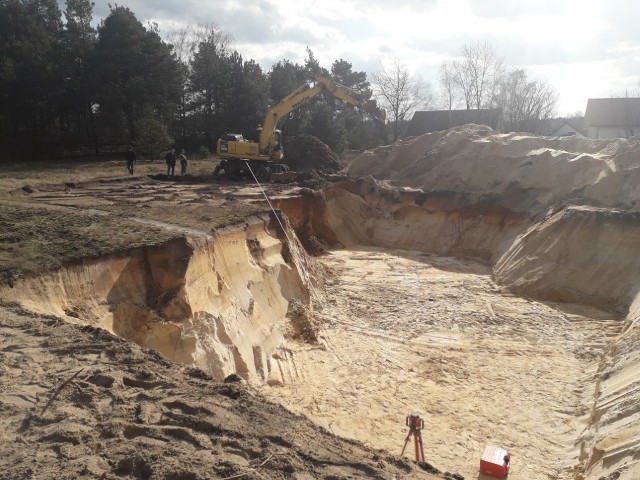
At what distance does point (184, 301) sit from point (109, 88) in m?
24.5

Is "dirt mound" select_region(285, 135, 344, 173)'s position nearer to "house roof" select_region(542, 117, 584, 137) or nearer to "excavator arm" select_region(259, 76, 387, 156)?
"excavator arm" select_region(259, 76, 387, 156)

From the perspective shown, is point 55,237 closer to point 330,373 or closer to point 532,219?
point 330,373

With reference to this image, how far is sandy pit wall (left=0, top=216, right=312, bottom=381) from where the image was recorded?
7.87 m

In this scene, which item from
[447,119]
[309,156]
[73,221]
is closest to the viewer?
[73,221]

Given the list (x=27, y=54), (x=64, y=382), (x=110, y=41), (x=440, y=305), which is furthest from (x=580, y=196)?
(x=27, y=54)

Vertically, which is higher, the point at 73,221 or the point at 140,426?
the point at 73,221

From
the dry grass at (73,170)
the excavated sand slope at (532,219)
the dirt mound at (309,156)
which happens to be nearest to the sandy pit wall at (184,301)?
the excavated sand slope at (532,219)

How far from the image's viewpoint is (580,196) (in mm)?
16734

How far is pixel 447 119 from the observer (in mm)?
45812

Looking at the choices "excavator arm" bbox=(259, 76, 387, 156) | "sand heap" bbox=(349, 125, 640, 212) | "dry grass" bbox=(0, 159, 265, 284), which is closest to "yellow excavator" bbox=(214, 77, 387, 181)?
"excavator arm" bbox=(259, 76, 387, 156)

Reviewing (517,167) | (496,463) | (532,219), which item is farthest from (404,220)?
(496,463)

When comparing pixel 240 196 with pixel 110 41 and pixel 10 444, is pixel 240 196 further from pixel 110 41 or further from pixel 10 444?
pixel 110 41

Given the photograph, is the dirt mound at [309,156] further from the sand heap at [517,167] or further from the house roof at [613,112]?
the house roof at [613,112]

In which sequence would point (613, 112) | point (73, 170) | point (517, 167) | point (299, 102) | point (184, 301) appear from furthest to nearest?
point (613, 112)
point (299, 102)
point (73, 170)
point (517, 167)
point (184, 301)
